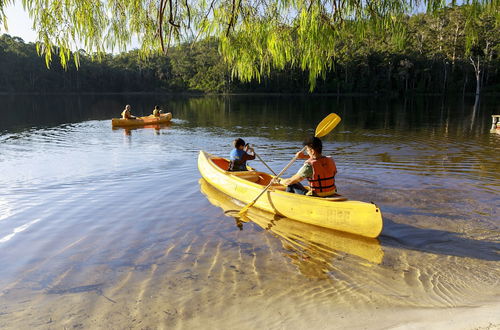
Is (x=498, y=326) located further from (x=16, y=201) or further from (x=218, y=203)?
(x=16, y=201)

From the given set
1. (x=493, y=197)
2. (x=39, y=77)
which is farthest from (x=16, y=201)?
(x=39, y=77)

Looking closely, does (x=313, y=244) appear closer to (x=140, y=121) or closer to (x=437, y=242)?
(x=437, y=242)

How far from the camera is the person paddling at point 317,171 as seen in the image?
5539mm

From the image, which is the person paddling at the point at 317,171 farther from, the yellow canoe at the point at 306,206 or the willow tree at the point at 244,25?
the willow tree at the point at 244,25

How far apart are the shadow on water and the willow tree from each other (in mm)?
2587

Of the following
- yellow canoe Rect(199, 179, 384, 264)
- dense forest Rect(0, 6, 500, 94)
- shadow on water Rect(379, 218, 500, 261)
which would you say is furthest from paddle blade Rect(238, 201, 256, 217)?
dense forest Rect(0, 6, 500, 94)

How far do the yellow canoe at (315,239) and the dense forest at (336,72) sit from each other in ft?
139

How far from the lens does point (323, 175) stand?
580cm

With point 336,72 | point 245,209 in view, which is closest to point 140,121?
point 245,209

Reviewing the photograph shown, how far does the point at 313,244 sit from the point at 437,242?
1676 mm

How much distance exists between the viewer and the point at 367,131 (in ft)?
58.0

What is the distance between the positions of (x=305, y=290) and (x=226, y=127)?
1644 cm

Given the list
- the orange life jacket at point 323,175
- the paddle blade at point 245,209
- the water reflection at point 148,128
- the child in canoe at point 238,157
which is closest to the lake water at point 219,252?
the paddle blade at point 245,209

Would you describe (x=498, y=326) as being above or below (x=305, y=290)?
above
